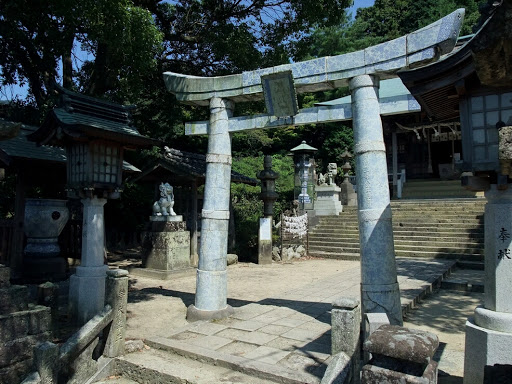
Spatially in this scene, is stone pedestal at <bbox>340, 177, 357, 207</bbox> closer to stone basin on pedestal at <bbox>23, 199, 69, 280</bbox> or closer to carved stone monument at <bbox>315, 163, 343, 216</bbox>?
carved stone monument at <bbox>315, 163, 343, 216</bbox>

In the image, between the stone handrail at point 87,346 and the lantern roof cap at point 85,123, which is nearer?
the stone handrail at point 87,346

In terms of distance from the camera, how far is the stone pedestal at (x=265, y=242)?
Answer: 1374cm

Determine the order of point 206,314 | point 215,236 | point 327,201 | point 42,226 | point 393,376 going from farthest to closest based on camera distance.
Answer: point 327,201
point 42,226
point 215,236
point 206,314
point 393,376

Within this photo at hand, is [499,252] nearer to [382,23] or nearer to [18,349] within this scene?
[18,349]

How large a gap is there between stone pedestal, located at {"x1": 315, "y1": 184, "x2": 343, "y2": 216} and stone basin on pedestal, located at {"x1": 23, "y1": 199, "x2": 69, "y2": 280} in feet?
38.9

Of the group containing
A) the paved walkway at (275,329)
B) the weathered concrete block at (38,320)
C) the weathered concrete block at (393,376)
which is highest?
the weathered concrete block at (393,376)

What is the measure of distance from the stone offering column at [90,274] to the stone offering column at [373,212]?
4447mm

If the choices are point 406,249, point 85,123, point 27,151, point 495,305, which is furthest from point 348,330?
point 406,249

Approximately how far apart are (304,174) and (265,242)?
6.69 meters

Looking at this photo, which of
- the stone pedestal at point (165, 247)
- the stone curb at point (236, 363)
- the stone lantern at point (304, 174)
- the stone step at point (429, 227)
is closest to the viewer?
the stone curb at point (236, 363)

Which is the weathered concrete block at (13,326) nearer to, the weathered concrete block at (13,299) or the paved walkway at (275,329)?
the weathered concrete block at (13,299)

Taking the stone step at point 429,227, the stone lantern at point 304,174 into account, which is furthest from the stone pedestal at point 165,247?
the stone lantern at point 304,174

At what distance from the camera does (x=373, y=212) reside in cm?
511

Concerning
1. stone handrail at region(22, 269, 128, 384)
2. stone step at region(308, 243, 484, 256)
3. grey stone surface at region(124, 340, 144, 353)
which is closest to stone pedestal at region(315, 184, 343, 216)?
stone step at region(308, 243, 484, 256)
